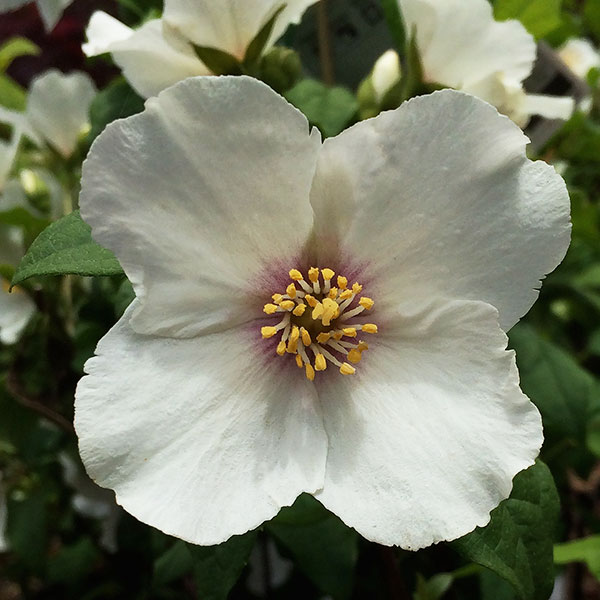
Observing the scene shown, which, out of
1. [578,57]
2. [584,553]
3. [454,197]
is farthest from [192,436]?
[578,57]

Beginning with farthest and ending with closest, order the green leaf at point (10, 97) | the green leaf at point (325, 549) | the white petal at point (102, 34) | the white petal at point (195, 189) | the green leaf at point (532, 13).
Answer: the green leaf at point (10, 97) < the green leaf at point (532, 13) < the green leaf at point (325, 549) < the white petal at point (102, 34) < the white petal at point (195, 189)

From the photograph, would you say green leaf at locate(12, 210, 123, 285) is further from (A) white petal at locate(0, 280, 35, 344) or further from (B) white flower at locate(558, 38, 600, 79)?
(B) white flower at locate(558, 38, 600, 79)

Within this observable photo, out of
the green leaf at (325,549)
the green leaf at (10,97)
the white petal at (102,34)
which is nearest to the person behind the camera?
the white petal at (102,34)

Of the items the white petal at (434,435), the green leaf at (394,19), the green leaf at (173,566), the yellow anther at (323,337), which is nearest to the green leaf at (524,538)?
the white petal at (434,435)

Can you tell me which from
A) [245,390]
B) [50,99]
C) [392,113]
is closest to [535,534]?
[245,390]

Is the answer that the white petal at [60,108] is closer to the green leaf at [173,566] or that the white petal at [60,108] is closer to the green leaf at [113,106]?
the green leaf at [113,106]

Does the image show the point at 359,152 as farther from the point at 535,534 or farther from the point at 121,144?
the point at 535,534
